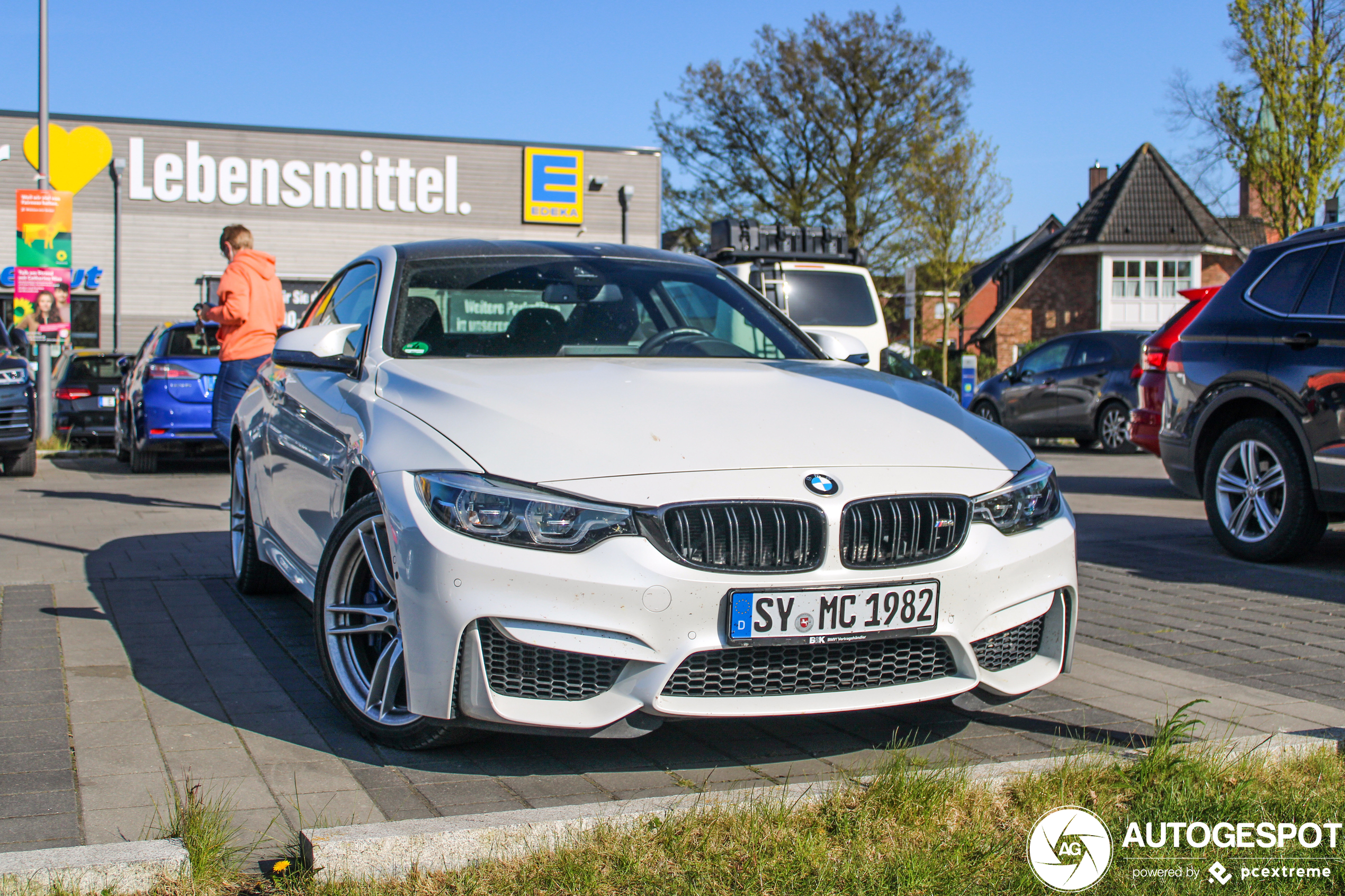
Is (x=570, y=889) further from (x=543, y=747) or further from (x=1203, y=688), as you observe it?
(x=1203, y=688)

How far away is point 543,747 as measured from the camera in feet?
11.4

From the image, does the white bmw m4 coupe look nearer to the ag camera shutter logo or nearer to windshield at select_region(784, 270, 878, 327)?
the ag camera shutter logo

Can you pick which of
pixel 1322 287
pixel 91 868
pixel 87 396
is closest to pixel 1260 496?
pixel 1322 287

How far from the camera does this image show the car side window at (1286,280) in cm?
668

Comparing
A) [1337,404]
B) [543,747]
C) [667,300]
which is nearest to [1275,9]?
[1337,404]

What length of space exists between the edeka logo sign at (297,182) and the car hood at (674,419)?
28.8 m

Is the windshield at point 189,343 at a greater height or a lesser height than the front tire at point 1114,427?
greater

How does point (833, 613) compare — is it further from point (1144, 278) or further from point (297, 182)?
point (1144, 278)

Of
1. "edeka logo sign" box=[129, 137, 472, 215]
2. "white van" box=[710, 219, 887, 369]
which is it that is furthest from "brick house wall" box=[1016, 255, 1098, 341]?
"white van" box=[710, 219, 887, 369]

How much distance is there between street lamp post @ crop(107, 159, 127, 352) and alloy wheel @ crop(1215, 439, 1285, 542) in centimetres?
2753

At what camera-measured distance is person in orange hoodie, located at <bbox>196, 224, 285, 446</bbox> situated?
831 centimetres

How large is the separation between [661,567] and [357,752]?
3.50 feet

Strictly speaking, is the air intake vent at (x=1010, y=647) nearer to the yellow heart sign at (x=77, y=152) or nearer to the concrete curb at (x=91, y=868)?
the concrete curb at (x=91, y=868)

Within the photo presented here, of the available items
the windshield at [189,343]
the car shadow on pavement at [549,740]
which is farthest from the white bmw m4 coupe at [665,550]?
the windshield at [189,343]
